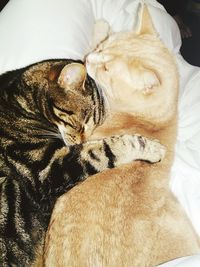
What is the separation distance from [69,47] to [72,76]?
56 centimetres

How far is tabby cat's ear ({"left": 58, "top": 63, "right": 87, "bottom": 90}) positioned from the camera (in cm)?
180

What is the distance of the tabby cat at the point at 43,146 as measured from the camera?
5.74 feet

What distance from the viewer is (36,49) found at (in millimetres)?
2275

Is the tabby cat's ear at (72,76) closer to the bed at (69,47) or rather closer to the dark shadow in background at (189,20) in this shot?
the bed at (69,47)

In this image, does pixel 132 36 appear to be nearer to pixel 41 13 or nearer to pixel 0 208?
pixel 41 13

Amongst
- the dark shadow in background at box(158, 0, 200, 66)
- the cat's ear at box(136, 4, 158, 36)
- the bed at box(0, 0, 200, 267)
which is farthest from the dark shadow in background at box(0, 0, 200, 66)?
the cat's ear at box(136, 4, 158, 36)

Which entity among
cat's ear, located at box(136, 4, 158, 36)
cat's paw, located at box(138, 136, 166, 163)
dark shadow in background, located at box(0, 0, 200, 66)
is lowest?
dark shadow in background, located at box(0, 0, 200, 66)

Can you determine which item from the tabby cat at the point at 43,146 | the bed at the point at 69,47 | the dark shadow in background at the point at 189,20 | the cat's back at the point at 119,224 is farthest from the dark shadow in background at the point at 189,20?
the cat's back at the point at 119,224

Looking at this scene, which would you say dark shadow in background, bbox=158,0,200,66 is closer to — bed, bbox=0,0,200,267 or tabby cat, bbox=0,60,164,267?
bed, bbox=0,0,200,267

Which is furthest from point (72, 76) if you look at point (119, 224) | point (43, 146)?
point (119, 224)

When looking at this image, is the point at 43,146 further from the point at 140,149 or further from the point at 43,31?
the point at 43,31

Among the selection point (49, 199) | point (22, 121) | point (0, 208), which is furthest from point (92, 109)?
point (0, 208)

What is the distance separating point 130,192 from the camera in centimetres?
186

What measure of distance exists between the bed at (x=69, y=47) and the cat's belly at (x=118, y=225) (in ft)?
0.96
